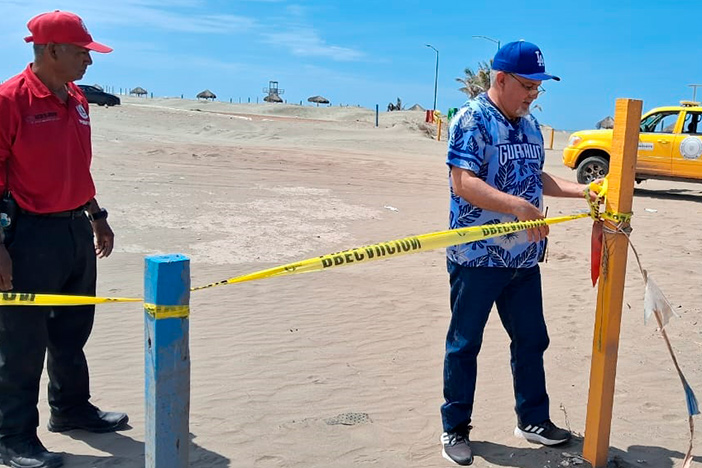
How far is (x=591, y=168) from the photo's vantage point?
575 inches

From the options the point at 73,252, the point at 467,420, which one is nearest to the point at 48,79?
the point at 73,252

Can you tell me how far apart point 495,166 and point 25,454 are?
2.63 meters

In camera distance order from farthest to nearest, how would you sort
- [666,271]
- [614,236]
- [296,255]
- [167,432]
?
1. [296,255]
2. [666,271]
3. [614,236]
4. [167,432]

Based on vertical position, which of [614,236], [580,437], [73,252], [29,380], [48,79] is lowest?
[580,437]

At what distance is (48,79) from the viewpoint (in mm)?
3338

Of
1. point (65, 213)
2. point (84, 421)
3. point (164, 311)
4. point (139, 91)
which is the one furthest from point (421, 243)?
point (139, 91)

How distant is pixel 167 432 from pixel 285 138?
2555 centimetres

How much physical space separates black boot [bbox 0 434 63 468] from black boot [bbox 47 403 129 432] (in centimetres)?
35

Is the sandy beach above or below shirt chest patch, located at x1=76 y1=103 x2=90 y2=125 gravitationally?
below

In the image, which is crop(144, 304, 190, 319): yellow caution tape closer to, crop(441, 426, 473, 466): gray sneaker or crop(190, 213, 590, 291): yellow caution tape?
crop(190, 213, 590, 291): yellow caution tape

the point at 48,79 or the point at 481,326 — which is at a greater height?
the point at 48,79

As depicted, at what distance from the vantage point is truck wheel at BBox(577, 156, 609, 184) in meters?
14.4

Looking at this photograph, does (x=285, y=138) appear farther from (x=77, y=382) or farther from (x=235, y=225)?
(x=77, y=382)

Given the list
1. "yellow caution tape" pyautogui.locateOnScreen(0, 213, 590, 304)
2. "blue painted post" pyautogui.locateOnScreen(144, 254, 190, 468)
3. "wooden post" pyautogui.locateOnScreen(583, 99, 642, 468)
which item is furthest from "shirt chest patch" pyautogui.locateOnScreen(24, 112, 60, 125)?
"wooden post" pyautogui.locateOnScreen(583, 99, 642, 468)
